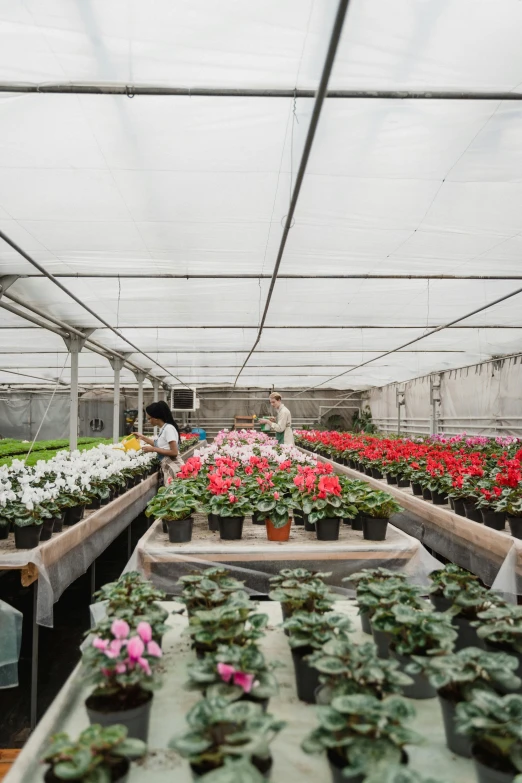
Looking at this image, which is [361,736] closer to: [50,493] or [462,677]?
[462,677]

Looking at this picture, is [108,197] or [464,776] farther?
[108,197]

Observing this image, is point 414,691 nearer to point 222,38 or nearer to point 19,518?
point 19,518

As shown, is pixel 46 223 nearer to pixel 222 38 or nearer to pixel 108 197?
pixel 108 197

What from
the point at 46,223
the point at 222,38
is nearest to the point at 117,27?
the point at 222,38

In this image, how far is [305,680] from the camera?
1428 millimetres

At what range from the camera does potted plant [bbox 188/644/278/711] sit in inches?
45.8

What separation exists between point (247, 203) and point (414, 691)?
141 inches

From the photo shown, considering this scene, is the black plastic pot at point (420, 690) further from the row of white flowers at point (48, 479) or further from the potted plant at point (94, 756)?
the row of white flowers at point (48, 479)

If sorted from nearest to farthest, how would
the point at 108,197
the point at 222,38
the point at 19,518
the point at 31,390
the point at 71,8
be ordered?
the point at 71,8, the point at 222,38, the point at 19,518, the point at 108,197, the point at 31,390


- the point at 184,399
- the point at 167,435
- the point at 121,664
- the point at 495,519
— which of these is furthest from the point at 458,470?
the point at 184,399

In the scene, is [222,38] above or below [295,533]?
above

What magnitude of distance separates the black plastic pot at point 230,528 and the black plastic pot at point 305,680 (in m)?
1.73

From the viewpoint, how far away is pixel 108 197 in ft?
13.2

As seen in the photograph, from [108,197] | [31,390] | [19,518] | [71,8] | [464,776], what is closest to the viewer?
[464,776]
